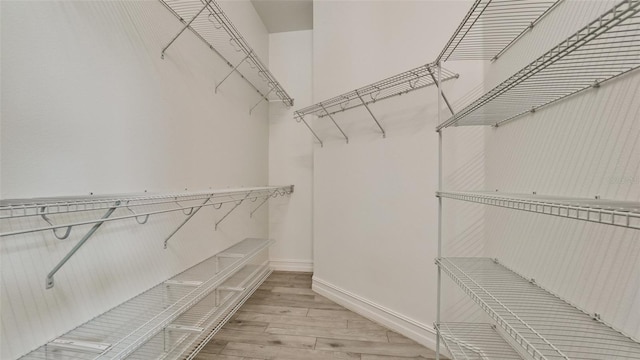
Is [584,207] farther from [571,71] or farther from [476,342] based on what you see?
[476,342]

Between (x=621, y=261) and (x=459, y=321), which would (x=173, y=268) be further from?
(x=621, y=261)

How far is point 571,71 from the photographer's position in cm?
89

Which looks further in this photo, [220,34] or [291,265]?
[291,265]

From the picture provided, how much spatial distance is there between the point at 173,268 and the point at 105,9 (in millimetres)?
1148

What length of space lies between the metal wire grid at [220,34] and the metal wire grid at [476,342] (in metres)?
1.84

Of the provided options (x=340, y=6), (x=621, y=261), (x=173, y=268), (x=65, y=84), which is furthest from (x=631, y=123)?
(x=340, y=6)

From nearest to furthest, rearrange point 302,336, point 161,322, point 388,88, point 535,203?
point 535,203, point 161,322, point 302,336, point 388,88

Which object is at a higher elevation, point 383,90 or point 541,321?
point 383,90

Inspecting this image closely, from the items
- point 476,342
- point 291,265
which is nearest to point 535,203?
point 476,342

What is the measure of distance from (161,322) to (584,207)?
1.32 metres

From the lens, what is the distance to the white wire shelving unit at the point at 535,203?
2.17 ft

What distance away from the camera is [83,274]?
92 cm

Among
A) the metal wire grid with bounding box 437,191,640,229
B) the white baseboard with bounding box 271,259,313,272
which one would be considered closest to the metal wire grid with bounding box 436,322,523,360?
the metal wire grid with bounding box 437,191,640,229

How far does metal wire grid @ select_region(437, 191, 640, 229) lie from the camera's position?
476 mm
